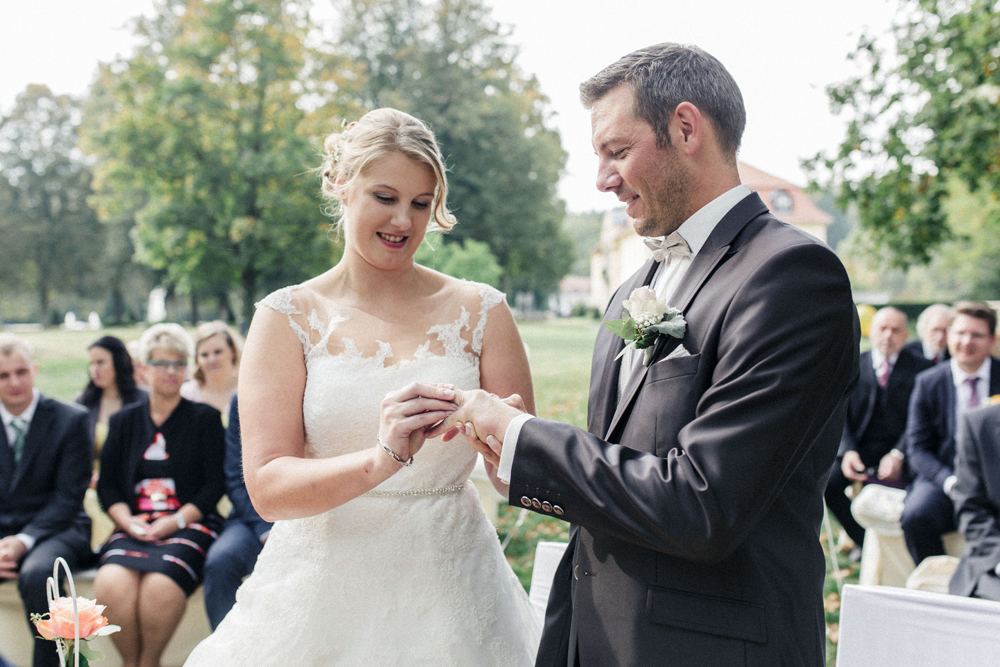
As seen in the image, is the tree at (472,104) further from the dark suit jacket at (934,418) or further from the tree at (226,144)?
the dark suit jacket at (934,418)

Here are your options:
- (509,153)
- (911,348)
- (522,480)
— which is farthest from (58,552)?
(509,153)

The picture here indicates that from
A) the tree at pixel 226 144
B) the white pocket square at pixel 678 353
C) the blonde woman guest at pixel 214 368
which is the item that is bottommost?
the blonde woman guest at pixel 214 368

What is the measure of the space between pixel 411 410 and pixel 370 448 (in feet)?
1.16

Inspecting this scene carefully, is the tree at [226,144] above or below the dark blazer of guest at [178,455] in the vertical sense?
above

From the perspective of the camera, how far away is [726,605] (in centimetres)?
160

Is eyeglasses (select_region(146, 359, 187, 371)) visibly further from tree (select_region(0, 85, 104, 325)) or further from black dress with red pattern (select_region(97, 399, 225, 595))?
tree (select_region(0, 85, 104, 325))

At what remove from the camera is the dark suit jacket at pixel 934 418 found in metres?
5.57

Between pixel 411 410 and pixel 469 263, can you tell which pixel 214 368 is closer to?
pixel 411 410

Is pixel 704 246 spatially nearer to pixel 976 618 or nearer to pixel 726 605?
pixel 726 605

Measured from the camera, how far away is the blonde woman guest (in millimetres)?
5934

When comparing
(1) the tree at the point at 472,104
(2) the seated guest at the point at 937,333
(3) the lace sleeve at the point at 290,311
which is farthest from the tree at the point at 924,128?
(1) the tree at the point at 472,104

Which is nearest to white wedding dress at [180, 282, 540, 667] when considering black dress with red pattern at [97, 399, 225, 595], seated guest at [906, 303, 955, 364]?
black dress with red pattern at [97, 399, 225, 595]

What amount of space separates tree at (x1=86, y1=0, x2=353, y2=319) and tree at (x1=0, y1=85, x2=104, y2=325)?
44.0 ft

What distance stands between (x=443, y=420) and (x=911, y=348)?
6.42m
